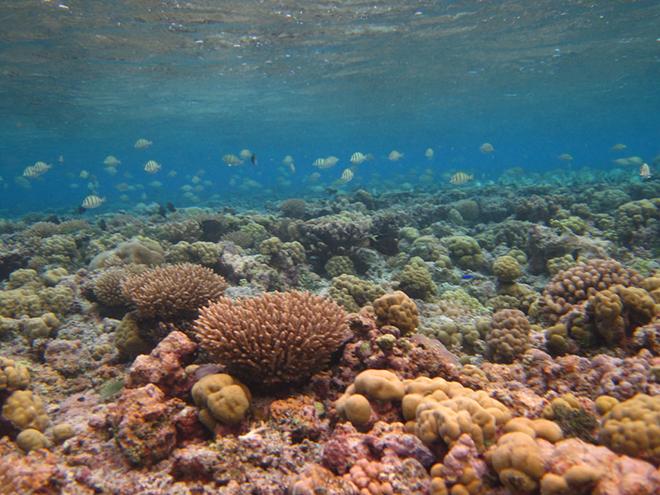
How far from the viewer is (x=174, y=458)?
3.32m

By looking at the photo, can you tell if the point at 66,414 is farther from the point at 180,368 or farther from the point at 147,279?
the point at 147,279

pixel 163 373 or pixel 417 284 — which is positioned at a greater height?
pixel 163 373

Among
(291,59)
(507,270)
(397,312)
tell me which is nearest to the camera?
(397,312)

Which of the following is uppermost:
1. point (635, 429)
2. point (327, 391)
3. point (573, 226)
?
point (635, 429)

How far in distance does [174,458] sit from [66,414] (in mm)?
2558

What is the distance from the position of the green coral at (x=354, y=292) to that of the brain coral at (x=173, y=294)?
2719 mm

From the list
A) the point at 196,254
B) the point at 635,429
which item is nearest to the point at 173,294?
the point at 196,254

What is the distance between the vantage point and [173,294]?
19.7 ft

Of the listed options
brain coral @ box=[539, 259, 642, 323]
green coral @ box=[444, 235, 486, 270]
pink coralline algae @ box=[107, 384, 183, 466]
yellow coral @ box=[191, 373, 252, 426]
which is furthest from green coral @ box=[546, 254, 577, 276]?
pink coralline algae @ box=[107, 384, 183, 466]

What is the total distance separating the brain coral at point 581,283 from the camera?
590 cm

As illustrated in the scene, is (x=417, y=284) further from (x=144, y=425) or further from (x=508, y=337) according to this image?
(x=144, y=425)

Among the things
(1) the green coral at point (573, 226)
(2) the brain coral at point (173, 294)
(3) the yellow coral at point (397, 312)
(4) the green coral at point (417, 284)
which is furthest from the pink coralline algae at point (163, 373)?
(1) the green coral at point (573, 226)

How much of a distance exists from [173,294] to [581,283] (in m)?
6.26

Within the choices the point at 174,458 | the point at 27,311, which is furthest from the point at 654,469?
the point at 27,311
